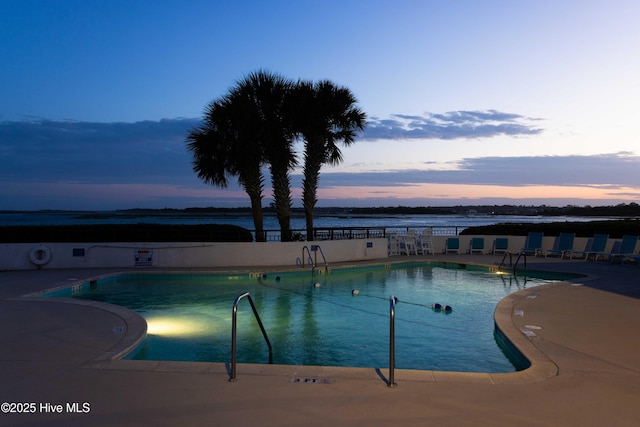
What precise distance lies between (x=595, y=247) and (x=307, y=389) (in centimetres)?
1418

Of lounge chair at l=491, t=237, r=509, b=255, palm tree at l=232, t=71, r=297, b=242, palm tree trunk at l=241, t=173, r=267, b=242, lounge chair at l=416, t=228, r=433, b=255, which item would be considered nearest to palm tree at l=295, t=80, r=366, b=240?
palm tree at l=232, t=71, r=297, b=242

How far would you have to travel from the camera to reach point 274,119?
1631 cm

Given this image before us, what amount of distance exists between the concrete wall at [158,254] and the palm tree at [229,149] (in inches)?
72.3

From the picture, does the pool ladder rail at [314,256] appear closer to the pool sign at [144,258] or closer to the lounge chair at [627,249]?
the pool sign at [144,258]

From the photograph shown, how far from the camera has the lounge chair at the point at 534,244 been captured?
645 inches

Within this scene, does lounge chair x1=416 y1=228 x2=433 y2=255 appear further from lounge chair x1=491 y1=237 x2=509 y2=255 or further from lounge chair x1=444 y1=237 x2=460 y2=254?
lounge chair x1=491 y1=237 x2=509 y2=255

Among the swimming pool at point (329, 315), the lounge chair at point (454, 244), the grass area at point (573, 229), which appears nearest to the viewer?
the swimming pool at point (329, 315)

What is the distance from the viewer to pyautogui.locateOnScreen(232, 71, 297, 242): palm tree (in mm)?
16203

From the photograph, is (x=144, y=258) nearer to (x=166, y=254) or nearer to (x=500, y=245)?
(x=166, y=254)

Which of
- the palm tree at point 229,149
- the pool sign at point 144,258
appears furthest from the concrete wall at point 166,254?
the palm tree at point 229,149

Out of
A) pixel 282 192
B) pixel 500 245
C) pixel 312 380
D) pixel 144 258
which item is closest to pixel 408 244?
pixel 500 245

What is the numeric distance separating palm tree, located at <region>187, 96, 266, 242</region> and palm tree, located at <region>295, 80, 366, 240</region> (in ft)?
5.99

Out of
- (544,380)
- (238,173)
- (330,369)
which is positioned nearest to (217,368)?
(330,369)

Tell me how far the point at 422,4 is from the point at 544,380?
10269 millimetres
